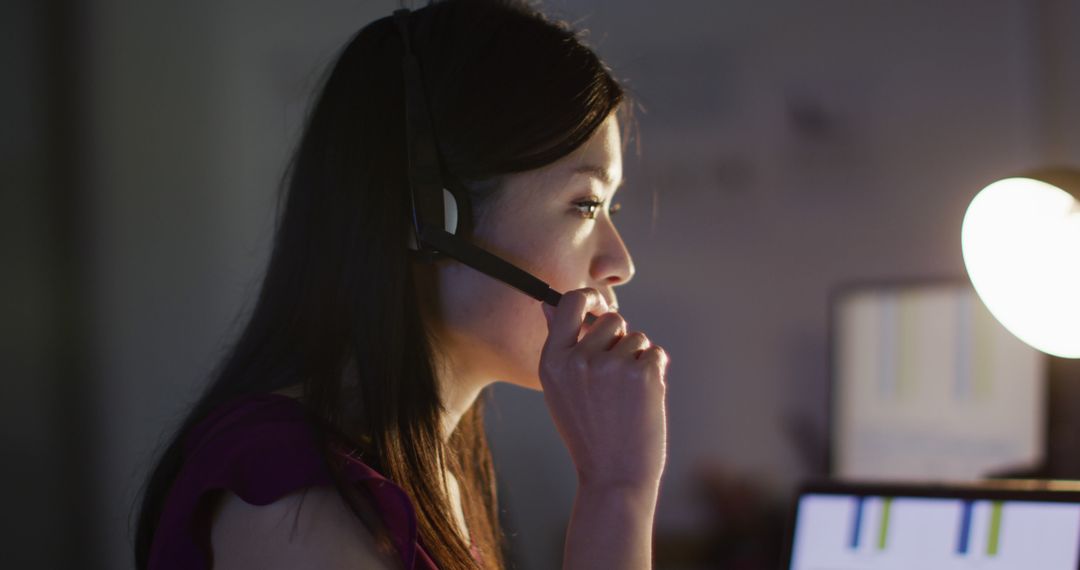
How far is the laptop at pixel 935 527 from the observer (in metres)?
0.70

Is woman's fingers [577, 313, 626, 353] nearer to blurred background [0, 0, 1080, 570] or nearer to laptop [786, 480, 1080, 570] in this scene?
laptop [786, 480, 1080, 570]

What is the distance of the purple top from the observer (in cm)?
64

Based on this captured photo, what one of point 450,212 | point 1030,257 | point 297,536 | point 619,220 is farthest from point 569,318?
point 619,220

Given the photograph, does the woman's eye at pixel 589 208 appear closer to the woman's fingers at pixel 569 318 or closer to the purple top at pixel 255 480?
the woman's fingers at pixel 569 318

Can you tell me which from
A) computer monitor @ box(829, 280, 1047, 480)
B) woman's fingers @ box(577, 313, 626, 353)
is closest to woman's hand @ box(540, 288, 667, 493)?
woman's fingers @ box(577, 313, 626, 353)

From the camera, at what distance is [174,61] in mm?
2258

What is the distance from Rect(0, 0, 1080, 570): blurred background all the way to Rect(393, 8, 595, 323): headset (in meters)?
Answer: 1.28

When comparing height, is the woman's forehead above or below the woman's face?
above

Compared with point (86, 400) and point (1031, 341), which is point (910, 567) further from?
point (86, 400)

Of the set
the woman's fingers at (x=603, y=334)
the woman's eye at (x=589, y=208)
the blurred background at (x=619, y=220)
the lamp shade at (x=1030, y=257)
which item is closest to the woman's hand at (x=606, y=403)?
the woman's fingers at (x=603, y=334)

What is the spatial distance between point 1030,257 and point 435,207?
48 centimetres

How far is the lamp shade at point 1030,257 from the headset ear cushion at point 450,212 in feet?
1.38

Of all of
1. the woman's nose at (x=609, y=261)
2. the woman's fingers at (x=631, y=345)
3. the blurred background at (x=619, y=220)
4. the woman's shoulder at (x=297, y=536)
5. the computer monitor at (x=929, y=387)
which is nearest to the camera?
the woman's shoulder at (x=297, y=536)

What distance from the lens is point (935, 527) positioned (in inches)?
29.1
